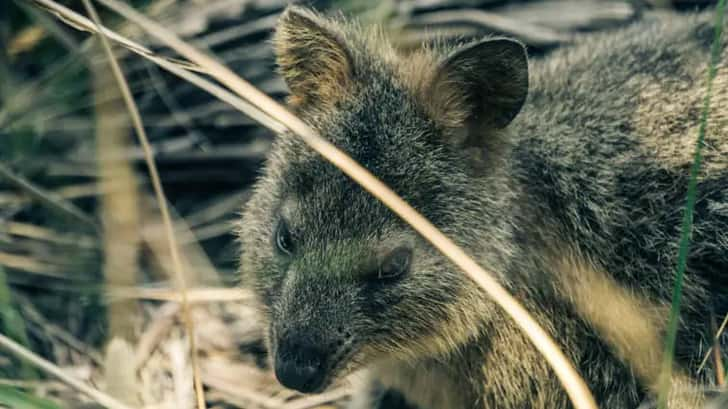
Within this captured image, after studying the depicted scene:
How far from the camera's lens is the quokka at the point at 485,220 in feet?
10.7

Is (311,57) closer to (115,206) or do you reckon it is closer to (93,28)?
(93,28)

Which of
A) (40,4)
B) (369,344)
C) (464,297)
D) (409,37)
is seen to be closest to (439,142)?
(464,297)

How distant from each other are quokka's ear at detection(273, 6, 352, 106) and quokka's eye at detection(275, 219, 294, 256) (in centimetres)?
56

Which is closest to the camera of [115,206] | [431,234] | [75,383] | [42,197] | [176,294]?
[431,234]

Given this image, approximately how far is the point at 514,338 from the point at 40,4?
2.32m

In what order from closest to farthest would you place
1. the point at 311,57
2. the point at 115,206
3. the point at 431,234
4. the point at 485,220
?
the point at 431,234 < the point at 485,220 < the point at 311,57 < the point at 115,206

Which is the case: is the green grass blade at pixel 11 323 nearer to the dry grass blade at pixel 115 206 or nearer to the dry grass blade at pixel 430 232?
the dry grass blade at pixel 115 206

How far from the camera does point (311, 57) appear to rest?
367 centimetres

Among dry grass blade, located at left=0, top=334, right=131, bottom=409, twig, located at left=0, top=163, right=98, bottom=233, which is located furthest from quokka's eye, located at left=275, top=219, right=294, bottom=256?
twig, located at left=0, top=163, right=98, bottom=233

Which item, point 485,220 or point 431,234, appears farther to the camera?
point 485,220

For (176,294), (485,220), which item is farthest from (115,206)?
(485,220)

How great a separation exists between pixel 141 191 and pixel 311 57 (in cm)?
203

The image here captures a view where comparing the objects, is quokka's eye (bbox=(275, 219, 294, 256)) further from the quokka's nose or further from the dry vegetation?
the dry vegetation

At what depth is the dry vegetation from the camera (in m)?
4.40
